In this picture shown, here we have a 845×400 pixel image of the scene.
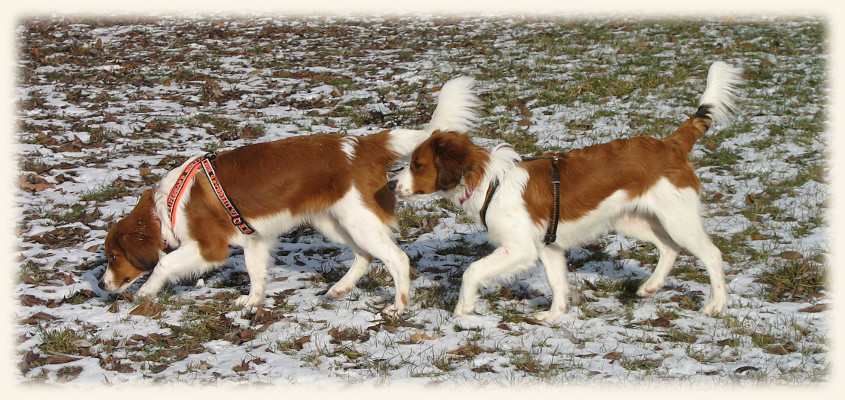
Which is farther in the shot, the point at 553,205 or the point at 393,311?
the point at 393,311

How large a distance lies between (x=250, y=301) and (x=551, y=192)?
2356 mm

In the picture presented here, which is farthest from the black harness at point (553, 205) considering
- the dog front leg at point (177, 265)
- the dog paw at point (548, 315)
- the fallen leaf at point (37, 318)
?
the fallen leaf at point (37, 318)

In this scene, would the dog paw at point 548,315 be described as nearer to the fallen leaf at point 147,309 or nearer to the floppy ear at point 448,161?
the floppy ear at point 448,161

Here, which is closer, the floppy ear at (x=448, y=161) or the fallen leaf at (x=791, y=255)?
the floppy ear at (x=448, y=161)

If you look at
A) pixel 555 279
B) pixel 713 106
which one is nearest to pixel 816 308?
pixel 713 106

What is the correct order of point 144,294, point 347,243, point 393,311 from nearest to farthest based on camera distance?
point 393,311 < point 144,294 < point 347,243

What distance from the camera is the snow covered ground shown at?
14.8 ft

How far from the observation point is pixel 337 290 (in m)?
5.70

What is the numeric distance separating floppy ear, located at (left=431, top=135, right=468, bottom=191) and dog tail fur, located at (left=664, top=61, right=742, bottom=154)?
157 cm

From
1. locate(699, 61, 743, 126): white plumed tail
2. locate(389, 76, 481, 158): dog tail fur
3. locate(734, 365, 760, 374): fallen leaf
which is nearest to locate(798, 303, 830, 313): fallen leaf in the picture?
locate(734, 365, 760, 374): fallen leaf

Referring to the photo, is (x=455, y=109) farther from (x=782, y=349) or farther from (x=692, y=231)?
(x=782, y=349)

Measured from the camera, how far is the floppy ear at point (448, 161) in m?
5.10

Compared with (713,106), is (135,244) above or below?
below

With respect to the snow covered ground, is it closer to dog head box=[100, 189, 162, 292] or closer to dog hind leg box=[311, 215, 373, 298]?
dog hind leg box=[311, 215, 373, 298]
